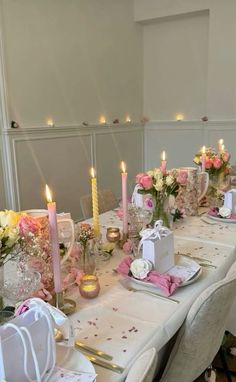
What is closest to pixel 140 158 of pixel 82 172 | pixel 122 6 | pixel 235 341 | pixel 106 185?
pixel 106 185

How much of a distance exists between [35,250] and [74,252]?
0.89 ft

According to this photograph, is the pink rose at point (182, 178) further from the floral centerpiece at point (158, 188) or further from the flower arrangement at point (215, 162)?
the flower arrangement at point (215, 162)

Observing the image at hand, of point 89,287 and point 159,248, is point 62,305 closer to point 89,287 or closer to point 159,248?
point 89,287

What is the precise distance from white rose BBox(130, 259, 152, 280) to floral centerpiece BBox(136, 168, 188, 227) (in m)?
0.49

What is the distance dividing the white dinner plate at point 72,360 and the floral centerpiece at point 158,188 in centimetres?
92

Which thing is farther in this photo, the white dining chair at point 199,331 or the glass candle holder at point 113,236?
the glass candle holder at point 113,236

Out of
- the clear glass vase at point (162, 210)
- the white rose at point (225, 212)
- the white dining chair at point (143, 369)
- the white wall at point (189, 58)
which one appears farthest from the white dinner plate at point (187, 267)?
the white wall at point (189, 58)

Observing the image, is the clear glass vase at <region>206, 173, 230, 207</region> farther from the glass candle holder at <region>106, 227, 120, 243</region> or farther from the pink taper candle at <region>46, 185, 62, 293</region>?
the pink taper candle at <region>46, 185, 62, 293</region>

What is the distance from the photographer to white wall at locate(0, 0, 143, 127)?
332 centimetres

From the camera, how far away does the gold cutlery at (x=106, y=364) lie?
84 centimetres

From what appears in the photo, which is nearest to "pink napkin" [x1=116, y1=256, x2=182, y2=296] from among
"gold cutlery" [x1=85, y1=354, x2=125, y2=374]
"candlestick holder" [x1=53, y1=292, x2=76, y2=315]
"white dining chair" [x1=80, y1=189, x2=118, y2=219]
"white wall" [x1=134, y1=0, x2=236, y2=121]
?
"candlestick holder" [x1=53, y1=292, x2=76, y2=315]

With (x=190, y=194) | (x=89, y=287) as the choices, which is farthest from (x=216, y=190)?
(x=89, y=287)

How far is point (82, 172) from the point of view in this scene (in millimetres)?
4234

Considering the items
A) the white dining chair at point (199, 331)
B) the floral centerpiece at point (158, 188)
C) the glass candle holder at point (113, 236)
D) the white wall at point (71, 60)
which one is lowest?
the white dining chair at point (199, 331)
